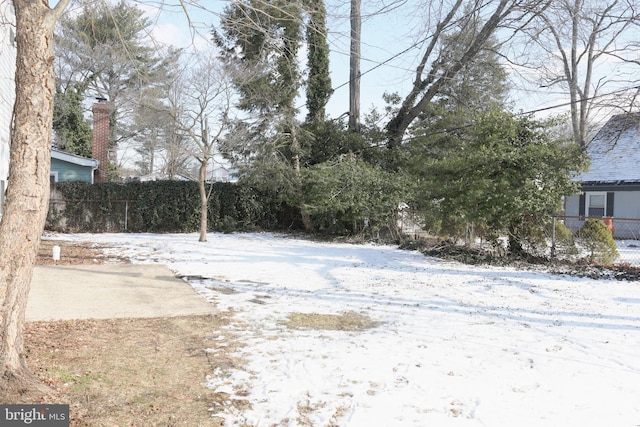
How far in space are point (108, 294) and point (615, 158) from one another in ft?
70.8

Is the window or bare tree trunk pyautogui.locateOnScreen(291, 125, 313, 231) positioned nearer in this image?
bare tree trunk pyautogui.locateOnScreen(291, 125, 313, 231)

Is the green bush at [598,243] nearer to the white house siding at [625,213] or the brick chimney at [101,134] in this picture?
the white house siding at [625,213]

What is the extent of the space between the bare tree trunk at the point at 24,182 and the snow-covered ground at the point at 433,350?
1.44 m

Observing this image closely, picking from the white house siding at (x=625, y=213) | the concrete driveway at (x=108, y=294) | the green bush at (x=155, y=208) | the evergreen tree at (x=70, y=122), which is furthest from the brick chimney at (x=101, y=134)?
the white house siding at (x=625, y=213)

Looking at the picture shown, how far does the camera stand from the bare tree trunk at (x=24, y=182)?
10.8 ft

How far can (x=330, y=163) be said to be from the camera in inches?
727

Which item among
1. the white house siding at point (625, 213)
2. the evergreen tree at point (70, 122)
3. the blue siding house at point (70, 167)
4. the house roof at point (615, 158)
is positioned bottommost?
the white house siding at point (625, 213)

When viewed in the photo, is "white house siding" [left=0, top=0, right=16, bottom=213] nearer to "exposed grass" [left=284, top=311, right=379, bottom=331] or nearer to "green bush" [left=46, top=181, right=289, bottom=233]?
"green bush" [left=46, top=181, right=289, bottom=233]

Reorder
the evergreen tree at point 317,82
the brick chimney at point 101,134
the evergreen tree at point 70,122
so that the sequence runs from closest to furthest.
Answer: the evergreen tree at point 317,82 < the brick chimney at point 101,134 < the evergreen tree at point 70,122

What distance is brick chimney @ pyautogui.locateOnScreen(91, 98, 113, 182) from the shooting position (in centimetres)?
2086

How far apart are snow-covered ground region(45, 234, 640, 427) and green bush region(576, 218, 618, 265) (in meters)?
1.91

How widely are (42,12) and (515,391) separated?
15.1ft

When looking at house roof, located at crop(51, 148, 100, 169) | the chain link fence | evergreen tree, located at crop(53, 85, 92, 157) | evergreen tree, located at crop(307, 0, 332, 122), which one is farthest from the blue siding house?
evergreen tree, located at crop(307, 0, 332, 122)

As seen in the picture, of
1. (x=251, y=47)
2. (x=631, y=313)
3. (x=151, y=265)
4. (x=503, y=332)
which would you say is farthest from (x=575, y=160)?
(x=251, y=47)
